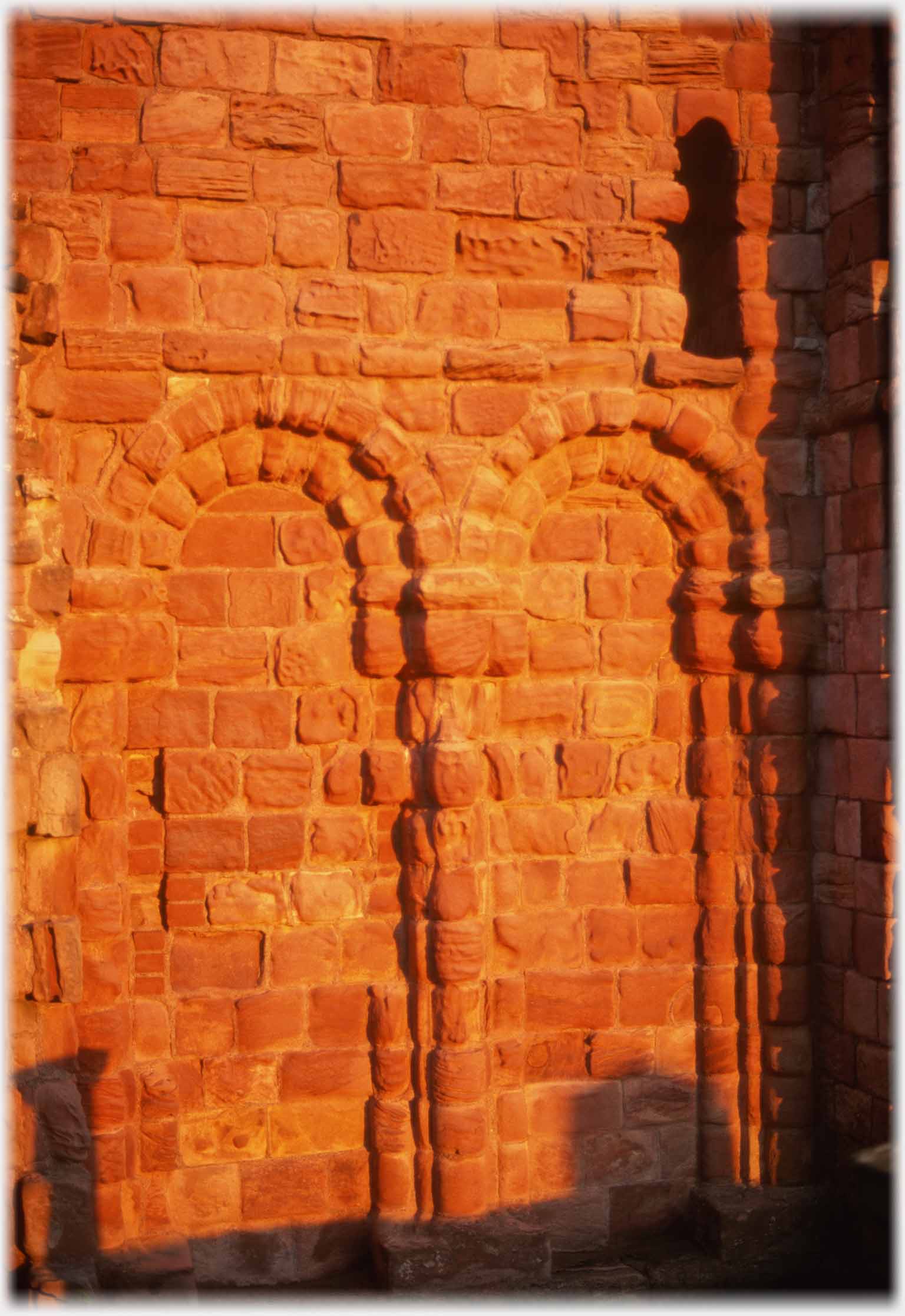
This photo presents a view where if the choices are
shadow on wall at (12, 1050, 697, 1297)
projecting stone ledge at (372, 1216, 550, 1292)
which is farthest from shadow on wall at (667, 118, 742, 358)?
projecting stone ledge at (372, 1216, 550, 1292)

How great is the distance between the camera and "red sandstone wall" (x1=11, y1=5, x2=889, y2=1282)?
5438mm

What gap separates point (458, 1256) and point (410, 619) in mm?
2712

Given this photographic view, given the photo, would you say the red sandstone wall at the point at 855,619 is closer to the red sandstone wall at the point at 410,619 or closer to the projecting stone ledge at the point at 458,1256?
the red sandstone wall at the point at 410,619

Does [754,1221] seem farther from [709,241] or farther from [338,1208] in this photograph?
[709,241]

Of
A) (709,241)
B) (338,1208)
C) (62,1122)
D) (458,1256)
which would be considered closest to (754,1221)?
(458,1256)

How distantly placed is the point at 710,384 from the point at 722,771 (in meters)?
1.78

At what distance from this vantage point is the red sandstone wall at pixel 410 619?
5.44 metres

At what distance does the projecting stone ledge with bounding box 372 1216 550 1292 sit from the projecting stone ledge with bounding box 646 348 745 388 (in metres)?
3.79

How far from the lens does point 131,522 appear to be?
5.48m

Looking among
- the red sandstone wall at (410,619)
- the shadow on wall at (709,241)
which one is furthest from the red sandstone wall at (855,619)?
the shadow on wall at (709,241)

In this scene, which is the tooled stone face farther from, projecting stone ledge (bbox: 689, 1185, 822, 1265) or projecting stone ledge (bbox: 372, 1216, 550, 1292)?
projecting stone ledge (bbox: 689, 1185, 822, 1265)

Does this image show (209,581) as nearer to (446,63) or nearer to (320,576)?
(320,576)

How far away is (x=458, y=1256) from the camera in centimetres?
550

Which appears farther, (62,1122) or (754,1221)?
(754,1221)
